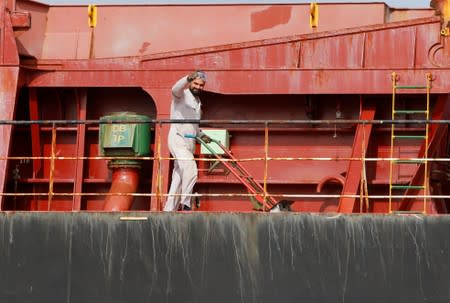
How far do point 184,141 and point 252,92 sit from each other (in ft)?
4.89

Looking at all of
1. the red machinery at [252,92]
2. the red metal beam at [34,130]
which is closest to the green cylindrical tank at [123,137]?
the red machinery at [252,92]

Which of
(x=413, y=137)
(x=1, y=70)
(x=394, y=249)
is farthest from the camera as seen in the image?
Result: (x=1, y=70)

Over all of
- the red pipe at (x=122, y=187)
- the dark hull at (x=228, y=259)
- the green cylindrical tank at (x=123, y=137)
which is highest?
the green cylindrical tank at (x=123, y=137)

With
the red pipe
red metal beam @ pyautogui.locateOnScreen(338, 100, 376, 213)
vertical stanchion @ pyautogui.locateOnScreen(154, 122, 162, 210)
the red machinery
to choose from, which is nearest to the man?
vertical stanchion @ pyautogui.locateOnScreen(154, 122, 162, 210)

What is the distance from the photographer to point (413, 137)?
1348cm

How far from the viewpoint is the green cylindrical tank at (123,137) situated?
543 inches

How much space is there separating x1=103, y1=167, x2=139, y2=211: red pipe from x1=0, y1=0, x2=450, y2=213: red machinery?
0.26m

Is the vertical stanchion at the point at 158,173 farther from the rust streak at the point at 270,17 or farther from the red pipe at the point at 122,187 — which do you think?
the rust streak at the point at 270,17

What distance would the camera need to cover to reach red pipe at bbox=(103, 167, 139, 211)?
13844 millimetres

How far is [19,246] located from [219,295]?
7.51ft

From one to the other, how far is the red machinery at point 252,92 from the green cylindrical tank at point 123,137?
278 millimetres

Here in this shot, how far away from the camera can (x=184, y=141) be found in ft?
42.7

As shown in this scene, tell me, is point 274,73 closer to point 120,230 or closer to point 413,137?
point 413,137

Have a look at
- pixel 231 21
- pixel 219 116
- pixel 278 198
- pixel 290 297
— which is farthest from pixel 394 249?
pixel 231 21
